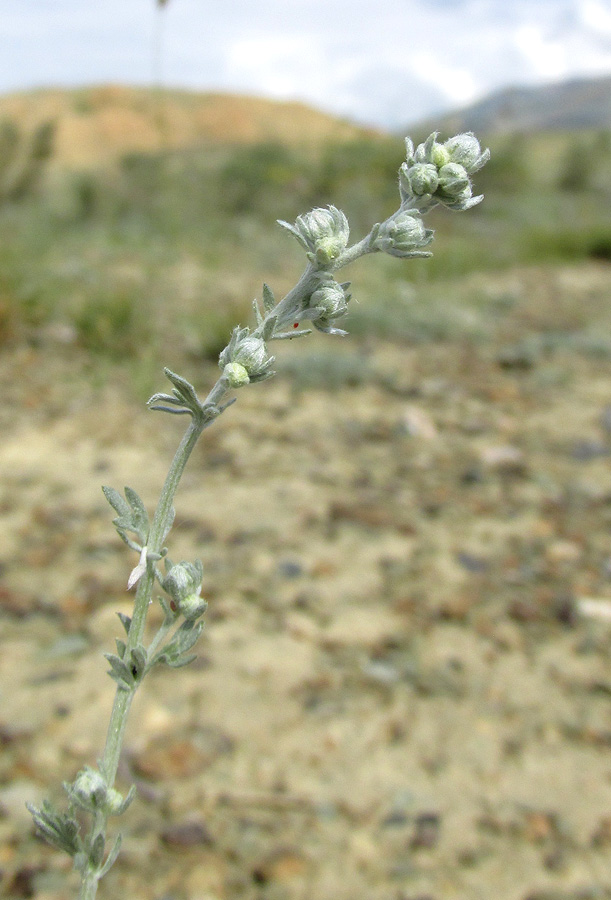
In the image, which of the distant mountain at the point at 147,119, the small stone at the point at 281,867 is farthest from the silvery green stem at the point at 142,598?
the distant mountain at the point at 147,119

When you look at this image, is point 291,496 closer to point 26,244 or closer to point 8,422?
point 8,422

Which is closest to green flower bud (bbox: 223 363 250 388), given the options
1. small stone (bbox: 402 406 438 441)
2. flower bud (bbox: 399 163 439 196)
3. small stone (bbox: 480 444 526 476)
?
flower bud (bbox: 399 163 439 196)

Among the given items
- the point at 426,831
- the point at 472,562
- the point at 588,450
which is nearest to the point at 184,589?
the point at 426,831

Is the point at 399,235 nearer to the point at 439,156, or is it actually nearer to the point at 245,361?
the point at 439,156

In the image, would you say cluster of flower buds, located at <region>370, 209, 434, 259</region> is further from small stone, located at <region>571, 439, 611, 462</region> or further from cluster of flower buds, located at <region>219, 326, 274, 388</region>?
small stone, located at <region>571, 439, 611, 462</region>

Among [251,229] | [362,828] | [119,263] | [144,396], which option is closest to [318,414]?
[144,396]

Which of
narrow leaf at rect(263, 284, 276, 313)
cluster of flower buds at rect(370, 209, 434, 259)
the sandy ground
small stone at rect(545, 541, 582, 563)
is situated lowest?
small stone at rect(545, 541, 582, 563)
